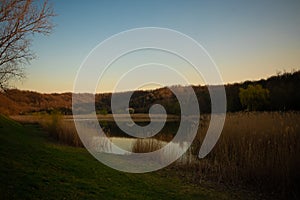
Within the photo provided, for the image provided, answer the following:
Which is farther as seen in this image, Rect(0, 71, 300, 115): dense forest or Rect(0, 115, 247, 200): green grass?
Rect(0, 71, 300, 115): dense forest

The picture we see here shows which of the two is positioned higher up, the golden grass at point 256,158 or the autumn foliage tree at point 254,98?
the autumn foliage tree at point 254,98

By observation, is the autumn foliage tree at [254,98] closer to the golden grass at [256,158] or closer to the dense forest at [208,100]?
the dense forest at [208,100]

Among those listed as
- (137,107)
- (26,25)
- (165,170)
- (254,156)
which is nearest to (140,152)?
(165,170)

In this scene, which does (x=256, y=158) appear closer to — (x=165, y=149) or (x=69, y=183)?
(x=69, y=183)

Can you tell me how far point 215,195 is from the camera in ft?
17.0

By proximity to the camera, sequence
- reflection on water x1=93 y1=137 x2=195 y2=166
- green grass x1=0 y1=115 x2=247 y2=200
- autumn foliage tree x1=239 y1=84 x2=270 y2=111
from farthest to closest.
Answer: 1. autumn foliage tree x1=239 y1=84 x2=270 y2=111
2. reflection on water x1=93 y1=137 x2=195 y2=166
3. green grass x1=0 y1=115 x2=247 y2=200

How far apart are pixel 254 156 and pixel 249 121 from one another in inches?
109

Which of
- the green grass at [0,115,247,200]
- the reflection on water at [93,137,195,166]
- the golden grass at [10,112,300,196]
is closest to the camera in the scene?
the green grass at [0,115,247,200]

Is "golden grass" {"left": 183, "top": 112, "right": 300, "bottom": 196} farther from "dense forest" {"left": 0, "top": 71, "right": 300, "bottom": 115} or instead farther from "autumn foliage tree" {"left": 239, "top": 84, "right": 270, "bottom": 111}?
"autumn foliage tree" {"left": 239, "top": 84, "right": 270, "bottom": 111}

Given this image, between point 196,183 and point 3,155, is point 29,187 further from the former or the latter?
point 196,183

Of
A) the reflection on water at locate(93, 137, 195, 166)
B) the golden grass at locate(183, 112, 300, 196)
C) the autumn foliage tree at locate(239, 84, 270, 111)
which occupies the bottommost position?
the reflection on water at locate(93, 137, 195, 166)

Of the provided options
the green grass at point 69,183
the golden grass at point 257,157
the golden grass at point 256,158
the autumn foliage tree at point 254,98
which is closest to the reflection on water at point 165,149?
the golden grass at point 256,158

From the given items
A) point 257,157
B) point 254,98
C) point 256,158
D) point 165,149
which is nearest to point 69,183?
point 256,158

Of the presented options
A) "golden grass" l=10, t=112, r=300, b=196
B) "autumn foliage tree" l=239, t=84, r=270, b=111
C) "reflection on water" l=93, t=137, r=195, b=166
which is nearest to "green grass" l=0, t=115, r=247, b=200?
"golden grass" l=10, t=112, r=300, b=196
